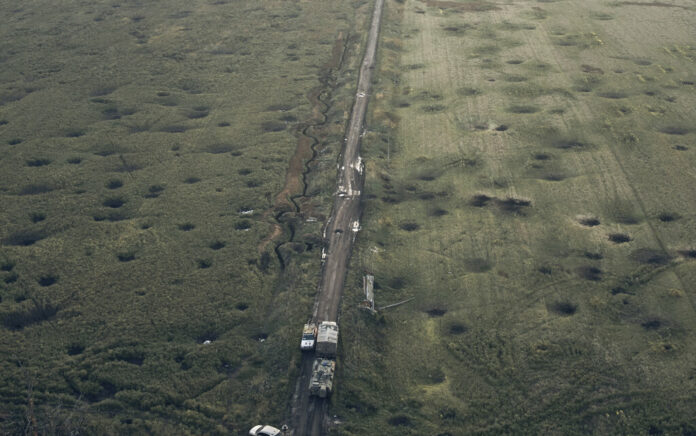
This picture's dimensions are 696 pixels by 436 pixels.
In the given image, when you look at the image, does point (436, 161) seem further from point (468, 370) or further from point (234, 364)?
point (234, 364)

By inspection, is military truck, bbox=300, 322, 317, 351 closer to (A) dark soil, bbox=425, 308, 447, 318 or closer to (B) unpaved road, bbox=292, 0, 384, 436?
(B) unpaved road, bbox=292, 0, 384, 436

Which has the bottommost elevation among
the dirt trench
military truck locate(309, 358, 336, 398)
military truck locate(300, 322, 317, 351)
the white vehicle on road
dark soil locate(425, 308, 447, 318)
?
dark soil locate(425, 308, 447, 318)

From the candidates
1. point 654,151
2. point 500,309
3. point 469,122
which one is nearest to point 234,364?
point 500,309

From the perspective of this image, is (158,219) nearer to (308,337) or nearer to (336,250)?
(336,250)

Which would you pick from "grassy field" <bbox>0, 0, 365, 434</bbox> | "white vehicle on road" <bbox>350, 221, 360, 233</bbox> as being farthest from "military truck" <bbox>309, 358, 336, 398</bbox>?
"white vehicle on road" <bbox>350, 221, 360, 233</bbox>

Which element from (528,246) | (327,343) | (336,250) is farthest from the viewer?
(336,250)

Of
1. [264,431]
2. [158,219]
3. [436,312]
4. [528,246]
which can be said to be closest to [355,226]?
[436,312]
